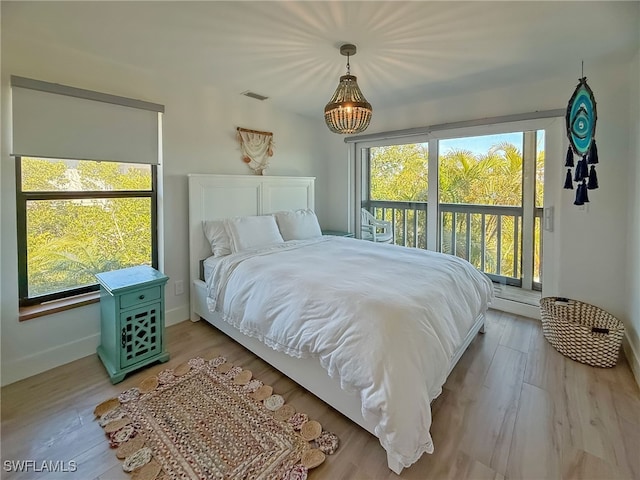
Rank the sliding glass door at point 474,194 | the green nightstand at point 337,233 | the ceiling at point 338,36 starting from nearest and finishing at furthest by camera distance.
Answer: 1. the ceiling at point 338,36
2. the sliding glass door at point 474,194
3. the green nightstand at point 337,233

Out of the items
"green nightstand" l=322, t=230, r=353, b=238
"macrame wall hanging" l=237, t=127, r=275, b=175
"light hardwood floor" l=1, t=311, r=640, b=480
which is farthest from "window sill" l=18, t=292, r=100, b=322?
"green nightstand" l=322, t=230, r=353, b=238

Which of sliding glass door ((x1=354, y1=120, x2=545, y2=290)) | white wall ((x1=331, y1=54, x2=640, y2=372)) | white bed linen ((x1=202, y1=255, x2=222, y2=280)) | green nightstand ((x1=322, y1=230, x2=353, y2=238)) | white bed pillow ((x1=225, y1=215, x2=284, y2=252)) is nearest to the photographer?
white wall ((x1=331, y1=54, x2=640, y2=372))

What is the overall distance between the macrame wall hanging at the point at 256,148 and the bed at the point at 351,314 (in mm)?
499

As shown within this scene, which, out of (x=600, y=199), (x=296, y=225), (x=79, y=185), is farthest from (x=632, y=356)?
(x=79, y=185)

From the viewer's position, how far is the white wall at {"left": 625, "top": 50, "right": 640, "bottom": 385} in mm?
2211

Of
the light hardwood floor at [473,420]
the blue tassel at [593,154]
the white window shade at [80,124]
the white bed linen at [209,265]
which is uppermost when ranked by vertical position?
the white window shade at [80,124]

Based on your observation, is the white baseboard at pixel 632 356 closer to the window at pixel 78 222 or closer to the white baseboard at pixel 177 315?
the white baseboard at pixel 177 315

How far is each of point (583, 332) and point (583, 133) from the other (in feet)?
4.95

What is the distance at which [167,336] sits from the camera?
9.03 feet

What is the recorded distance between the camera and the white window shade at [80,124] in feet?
6.82

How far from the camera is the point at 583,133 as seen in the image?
7.88 ft

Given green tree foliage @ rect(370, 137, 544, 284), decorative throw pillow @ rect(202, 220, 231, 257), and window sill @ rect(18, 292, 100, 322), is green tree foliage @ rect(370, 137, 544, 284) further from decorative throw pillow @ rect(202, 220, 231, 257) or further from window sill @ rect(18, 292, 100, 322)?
window sill @ rect(18, 292, 100, 322)

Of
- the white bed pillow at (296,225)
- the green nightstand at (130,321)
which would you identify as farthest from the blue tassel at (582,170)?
the green nightstand at (130,321)

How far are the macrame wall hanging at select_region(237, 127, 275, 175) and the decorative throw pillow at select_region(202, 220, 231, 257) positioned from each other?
0.90 m
